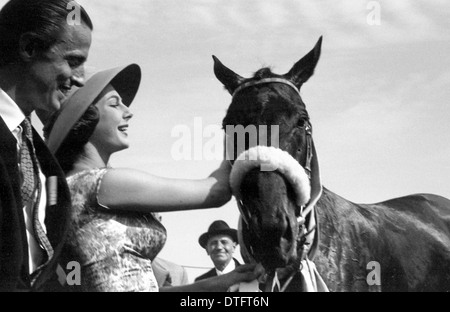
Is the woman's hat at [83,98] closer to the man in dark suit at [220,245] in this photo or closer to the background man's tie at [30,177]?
the background man's tie at [30,177]

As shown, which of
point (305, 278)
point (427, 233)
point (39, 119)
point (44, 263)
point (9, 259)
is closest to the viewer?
point (9, 259)

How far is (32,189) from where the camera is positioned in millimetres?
2232

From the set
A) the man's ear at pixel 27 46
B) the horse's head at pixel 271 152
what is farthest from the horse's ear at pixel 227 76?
the man's ear at pixel 27 46

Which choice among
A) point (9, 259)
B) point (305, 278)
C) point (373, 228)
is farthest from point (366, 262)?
point (9, 259)

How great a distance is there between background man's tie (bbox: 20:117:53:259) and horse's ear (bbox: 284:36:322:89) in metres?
2.01

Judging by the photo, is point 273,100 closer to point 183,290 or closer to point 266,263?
point 266,263

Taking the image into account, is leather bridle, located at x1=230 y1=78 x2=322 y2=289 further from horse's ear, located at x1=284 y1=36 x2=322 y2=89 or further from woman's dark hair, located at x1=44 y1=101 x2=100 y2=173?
woman's dark hair, located at x1=44 y1=101 x2=100 y2=173

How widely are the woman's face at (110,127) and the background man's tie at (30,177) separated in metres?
0.51

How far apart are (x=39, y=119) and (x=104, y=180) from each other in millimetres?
677

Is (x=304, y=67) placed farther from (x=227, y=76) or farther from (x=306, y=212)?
(x=306, y=212)

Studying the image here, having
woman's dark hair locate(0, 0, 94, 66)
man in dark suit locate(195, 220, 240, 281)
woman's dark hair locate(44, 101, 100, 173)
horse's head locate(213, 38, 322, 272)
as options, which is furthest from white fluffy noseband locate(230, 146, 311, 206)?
man in dark suit locate(195, 220, 240, 281)

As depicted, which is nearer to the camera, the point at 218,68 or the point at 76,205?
the point at 76,205

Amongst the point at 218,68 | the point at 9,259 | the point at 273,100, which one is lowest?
the point at 9,259

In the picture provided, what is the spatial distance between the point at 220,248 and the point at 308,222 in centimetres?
265
